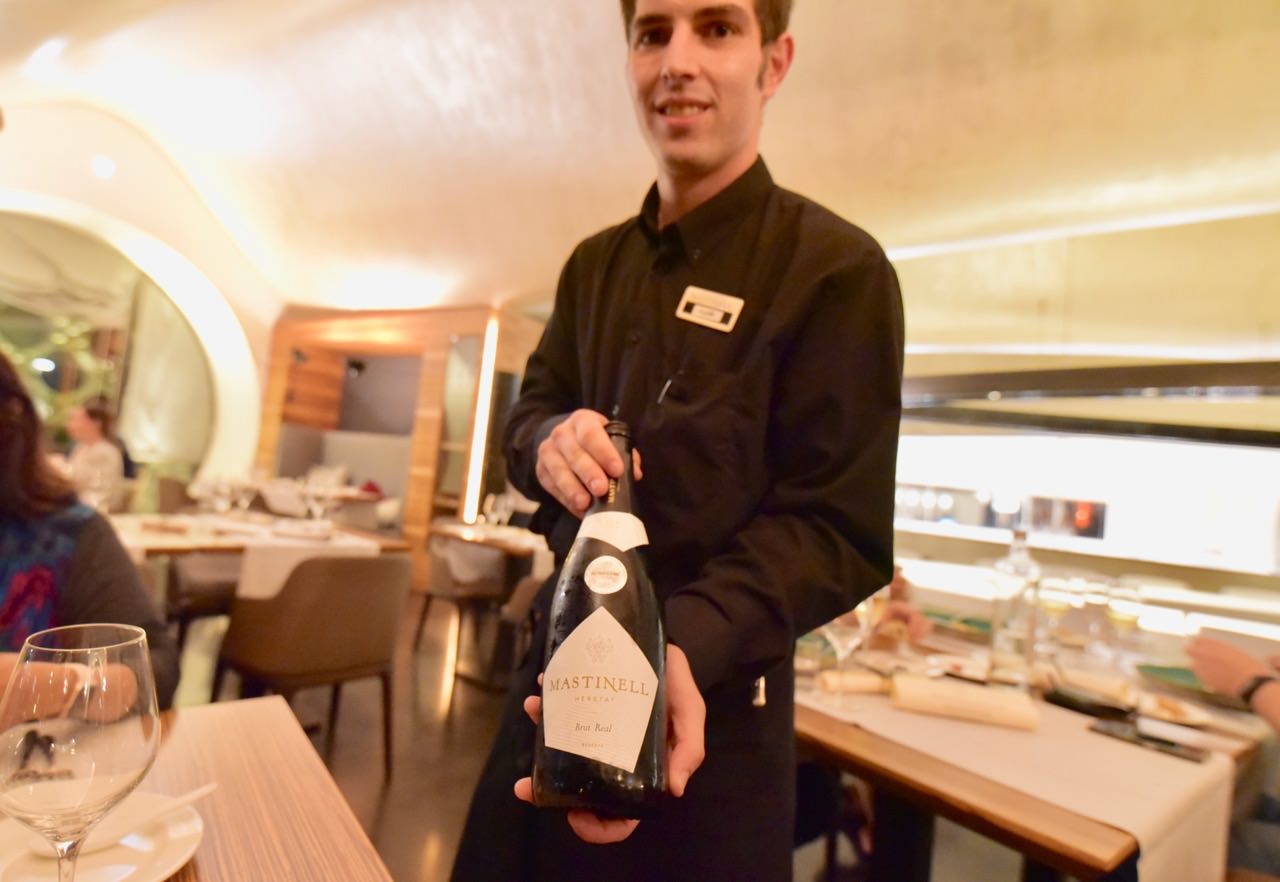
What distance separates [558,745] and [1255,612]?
314cm

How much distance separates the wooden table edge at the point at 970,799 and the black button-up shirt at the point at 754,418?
0.54m

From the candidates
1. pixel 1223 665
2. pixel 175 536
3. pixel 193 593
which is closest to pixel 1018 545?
pixel 1223 665

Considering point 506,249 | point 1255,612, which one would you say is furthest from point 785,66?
point 506,249

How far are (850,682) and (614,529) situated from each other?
101 centimetres

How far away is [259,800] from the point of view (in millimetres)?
819

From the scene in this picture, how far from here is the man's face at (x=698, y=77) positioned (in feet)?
2.75

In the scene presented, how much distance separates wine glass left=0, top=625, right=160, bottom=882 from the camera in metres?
0.56

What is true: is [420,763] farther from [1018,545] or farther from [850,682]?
[1018,545]

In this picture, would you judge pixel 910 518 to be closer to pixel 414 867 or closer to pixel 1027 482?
pixel 1027 482

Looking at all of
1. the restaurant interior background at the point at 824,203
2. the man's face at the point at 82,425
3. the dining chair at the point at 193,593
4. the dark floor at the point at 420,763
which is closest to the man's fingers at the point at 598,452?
the restaurant interior background at the point at 824,203

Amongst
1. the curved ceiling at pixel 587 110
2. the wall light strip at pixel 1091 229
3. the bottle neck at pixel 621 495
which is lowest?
the bottle neck at pixel 621 495

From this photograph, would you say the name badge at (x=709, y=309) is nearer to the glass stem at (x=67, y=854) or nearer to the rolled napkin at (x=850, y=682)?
the glass stem at (x=67, y=854)

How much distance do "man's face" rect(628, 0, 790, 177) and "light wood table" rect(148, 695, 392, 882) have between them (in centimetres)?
86

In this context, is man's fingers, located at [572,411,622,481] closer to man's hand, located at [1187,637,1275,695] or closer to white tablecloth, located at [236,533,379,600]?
man's hand, located at [1187,637,1275,695]
